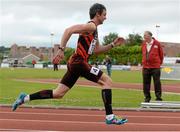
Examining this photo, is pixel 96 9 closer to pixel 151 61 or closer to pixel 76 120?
pixel 76 120

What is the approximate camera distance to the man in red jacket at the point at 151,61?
14109 millimetres

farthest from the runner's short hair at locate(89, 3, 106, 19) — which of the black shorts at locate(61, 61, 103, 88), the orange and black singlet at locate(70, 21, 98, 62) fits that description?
the black shorts at locate(61, 61, 103, 88)

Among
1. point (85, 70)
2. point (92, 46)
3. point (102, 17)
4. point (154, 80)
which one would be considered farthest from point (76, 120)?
A: point (154, 80)

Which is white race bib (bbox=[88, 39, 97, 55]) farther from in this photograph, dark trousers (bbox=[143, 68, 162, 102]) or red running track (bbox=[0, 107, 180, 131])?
dark trousers (bbox=[143, 68, 162, 102])

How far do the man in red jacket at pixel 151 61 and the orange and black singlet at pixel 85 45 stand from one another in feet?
19.8

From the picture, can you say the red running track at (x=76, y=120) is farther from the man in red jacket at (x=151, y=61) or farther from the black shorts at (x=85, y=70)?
the man in red jacket at (x=151, y=61)

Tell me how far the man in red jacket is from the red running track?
2380 millimetres

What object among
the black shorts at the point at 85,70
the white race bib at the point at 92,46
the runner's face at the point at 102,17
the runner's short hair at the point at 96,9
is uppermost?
the runner's short hair at the point at 96,9

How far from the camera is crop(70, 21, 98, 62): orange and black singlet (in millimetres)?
8062

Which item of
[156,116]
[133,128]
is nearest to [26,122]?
[133,128]

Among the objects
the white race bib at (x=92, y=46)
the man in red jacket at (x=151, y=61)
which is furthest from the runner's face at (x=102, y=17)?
the man in red jacket at (x=151, y=61)

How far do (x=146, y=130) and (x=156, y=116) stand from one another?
2582 mm

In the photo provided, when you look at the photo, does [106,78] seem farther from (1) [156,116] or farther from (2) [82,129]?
(1) [156,116]

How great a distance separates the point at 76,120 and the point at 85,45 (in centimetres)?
224
